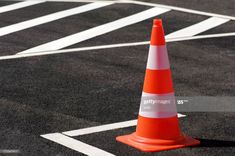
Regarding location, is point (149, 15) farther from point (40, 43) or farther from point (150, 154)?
point (150, 154)

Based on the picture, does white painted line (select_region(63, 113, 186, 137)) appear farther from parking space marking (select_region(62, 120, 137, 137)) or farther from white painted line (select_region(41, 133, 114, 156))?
white painted line (select_region(41, 133, 114, 156))

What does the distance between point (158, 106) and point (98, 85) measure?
2435 millimetres

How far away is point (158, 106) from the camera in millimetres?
7805

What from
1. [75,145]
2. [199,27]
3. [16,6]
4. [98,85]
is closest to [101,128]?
[75,145]

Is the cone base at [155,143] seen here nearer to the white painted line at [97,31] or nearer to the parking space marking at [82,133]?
the parking space marking at [82,133]

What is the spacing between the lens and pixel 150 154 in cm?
745

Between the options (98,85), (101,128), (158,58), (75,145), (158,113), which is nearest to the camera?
A: (75,145)

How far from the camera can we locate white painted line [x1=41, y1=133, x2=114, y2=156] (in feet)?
24.3

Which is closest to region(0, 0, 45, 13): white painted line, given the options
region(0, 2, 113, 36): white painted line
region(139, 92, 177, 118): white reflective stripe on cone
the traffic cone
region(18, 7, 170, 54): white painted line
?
region(0, 2, 113, 36): white painted line

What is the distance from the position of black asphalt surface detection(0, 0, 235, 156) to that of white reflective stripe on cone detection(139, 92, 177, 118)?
0.41 m

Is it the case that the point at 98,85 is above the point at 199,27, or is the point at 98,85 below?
below

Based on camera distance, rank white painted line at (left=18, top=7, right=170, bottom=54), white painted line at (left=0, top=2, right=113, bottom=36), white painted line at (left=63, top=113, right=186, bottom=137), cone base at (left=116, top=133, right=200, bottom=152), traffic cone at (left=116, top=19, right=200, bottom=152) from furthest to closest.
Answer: white painted line at (left=0, top=2, right=113, bottom=36)
white painted line at (left=18, top=7, right=170, bottom=54)
white painted line at (left=63, top=113, right=186, bottom=137)
traffic cone at (left=116, top=19, right=200, bottom=152)
cone base at (left=116, top=133, right=200, bottom=152)

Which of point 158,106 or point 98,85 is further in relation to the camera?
point 98,85

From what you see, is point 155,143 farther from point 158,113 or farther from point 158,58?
point 158,58
